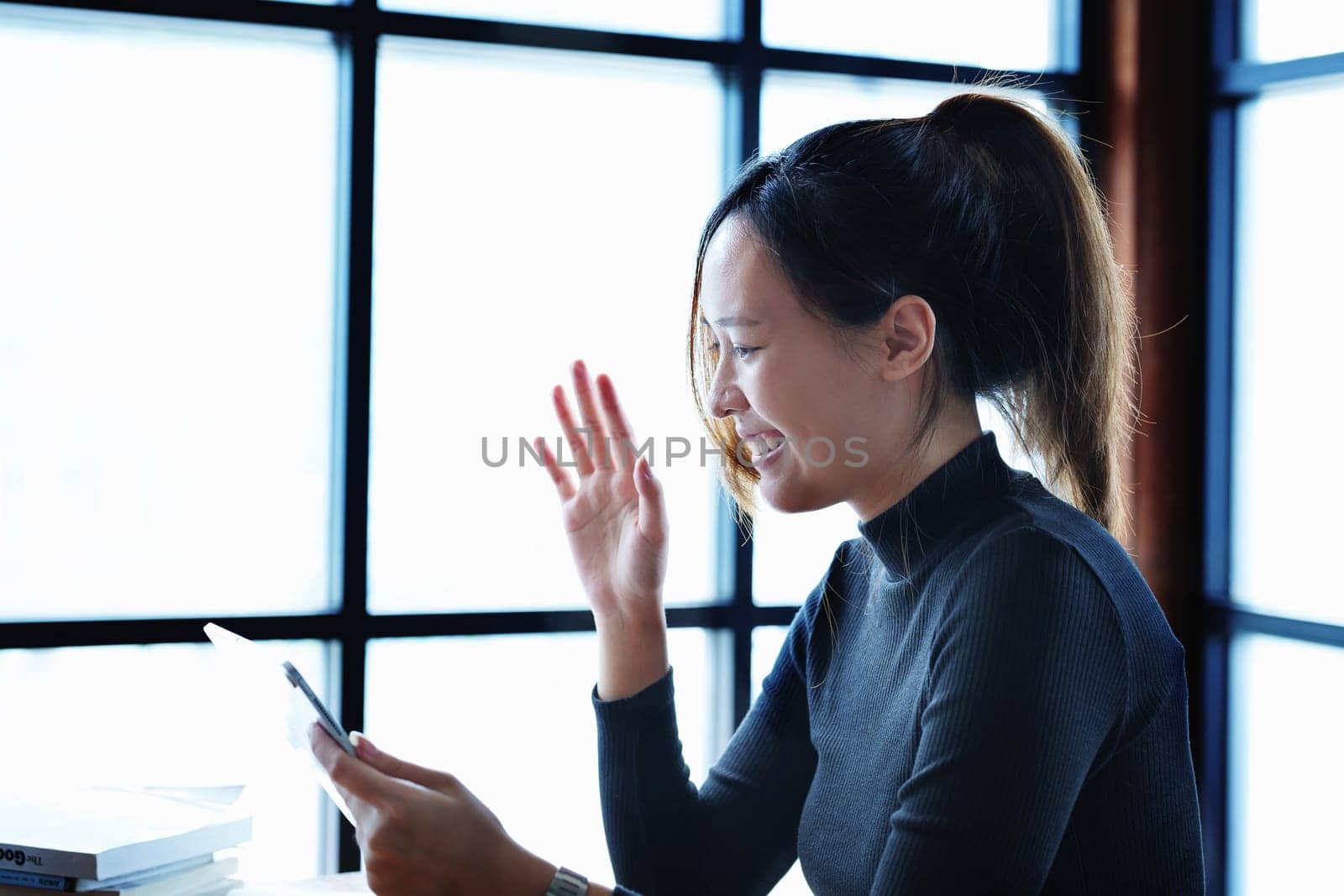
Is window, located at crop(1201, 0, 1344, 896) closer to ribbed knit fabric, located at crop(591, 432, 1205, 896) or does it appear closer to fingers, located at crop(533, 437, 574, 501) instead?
ribbed knit fabric, located at crop(591, 432, 1205, 896)

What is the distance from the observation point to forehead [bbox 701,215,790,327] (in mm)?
1100

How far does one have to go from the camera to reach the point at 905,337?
1066 mm

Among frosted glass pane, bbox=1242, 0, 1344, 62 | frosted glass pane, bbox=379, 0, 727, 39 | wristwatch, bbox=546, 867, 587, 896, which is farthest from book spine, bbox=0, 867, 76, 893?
frosted glass pane, bbox=1242, 0, 1344, 62

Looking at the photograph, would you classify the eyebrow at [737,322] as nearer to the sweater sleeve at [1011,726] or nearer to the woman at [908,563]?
the woman at [908,563]

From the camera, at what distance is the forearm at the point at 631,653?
1252mm

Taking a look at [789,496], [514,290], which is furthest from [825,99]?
[789,496]

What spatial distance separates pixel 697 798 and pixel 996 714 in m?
0.49

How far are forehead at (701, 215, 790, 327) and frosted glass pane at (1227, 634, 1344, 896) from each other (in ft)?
5.24

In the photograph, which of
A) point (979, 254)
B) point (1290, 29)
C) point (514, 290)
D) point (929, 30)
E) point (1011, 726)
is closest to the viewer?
point (1011, 726)

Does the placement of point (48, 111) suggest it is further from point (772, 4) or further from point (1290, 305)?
point (1290, 305)

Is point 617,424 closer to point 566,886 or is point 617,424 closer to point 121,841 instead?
point 566,886

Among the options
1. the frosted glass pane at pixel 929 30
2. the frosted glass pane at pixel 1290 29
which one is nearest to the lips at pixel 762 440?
the frosted glass pane at pixel 929 30

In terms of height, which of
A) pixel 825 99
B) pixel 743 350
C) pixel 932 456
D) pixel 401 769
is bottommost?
pixel 401 769

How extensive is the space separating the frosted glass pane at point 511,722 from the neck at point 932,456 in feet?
3.52
